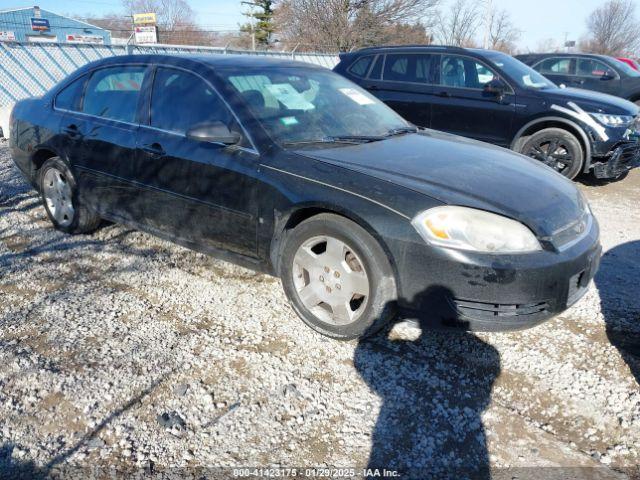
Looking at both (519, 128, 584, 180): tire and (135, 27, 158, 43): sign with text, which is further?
(135, 27, 158, 43): sign with text

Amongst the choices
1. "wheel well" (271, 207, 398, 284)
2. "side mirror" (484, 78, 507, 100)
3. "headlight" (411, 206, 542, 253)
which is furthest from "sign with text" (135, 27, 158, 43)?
"headlight" (411, 206, 542, 253)

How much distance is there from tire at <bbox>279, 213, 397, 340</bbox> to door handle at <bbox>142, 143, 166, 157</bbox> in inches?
46.7

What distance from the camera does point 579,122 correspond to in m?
6.51

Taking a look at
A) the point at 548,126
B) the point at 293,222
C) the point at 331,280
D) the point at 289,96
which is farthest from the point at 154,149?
the point at 548,126

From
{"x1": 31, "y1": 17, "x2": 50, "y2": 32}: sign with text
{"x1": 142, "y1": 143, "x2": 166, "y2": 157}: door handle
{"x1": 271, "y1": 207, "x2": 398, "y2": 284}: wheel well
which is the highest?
{"x1": 31, "y1": 17, "x2": 50, "y2": 32}: sign with text

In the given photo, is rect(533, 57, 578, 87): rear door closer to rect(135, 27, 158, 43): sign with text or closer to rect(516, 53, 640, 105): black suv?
rect(516, 53, 640, 105): black suv

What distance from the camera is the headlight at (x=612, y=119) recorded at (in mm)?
6500

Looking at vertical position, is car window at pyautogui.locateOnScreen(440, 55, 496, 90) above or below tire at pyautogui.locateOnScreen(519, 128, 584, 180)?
above

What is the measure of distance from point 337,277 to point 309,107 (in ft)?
4.34

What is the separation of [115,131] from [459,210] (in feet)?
8.80

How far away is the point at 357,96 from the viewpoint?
4.11 m

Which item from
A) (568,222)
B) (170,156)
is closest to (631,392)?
(568,222)

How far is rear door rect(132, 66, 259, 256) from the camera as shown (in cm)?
330

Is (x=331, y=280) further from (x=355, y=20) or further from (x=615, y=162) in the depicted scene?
(x=355, y=20)
